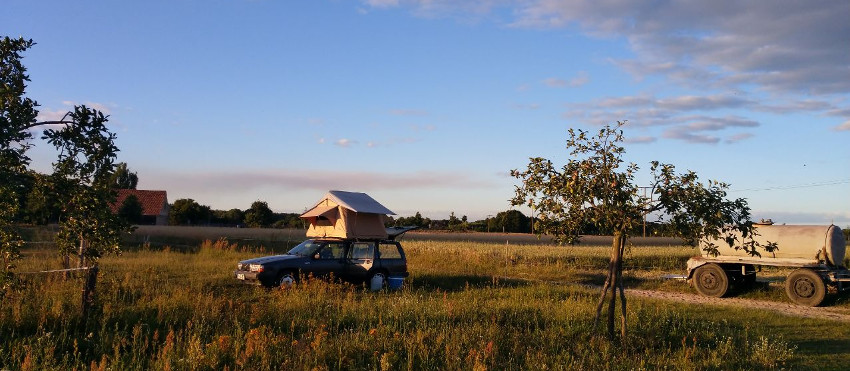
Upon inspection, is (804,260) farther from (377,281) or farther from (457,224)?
(457,224)

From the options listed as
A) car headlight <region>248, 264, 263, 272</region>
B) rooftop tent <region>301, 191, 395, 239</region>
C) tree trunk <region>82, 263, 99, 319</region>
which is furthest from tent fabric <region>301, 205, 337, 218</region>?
tree trunk <region>82, 263, 99, 319</region>

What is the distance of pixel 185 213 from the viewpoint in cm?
7538

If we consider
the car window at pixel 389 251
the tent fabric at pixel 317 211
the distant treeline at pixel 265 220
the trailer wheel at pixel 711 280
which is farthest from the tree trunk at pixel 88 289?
the distant treeline at pixel 265 220

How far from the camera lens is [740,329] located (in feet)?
40.2

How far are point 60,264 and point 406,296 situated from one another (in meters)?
9.93

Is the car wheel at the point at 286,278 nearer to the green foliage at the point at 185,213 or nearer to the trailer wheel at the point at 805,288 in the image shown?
the trailer wheel at the point at 805,288

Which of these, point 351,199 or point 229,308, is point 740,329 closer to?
point 229,308

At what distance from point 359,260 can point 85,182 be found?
10.5 m

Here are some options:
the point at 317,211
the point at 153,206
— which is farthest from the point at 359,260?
the point at 153,206

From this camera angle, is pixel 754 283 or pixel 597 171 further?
pixel 754 283

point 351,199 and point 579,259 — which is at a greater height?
point 351,199

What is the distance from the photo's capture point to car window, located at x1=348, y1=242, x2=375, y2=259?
18.1 m

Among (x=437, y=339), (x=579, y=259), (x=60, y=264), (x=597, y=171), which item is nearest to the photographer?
(x=437, y=339)

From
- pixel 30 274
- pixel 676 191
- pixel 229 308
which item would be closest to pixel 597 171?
pixel 676 191
